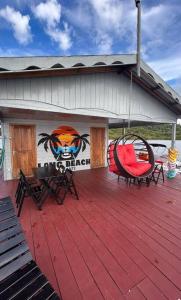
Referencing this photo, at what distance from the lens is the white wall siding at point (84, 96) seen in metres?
3.02

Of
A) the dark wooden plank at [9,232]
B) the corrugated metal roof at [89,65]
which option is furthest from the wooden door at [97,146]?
the dark wooden plank at [9,232]

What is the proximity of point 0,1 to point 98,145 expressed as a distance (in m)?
5.47

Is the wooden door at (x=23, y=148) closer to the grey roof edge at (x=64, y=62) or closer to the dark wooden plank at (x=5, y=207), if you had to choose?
the grey roof edge at (x=64, y=62)

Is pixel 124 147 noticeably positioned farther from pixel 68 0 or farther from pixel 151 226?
pixel 68 0

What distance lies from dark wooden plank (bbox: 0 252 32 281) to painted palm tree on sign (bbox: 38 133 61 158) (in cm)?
482

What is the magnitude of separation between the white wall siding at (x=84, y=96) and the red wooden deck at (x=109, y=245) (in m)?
2.12

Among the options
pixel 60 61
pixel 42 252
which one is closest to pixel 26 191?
pixel 42 252

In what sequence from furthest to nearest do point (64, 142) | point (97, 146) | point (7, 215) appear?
point (97, 146), point (64, 142), point (7, 215)

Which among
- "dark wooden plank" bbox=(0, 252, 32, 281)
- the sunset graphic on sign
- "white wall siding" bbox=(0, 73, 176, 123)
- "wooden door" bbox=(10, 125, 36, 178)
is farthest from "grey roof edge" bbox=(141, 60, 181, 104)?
"dark wooden plank" bbox=(0, 252, 32, 281)

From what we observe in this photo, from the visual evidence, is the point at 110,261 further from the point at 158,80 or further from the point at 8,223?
the point at 158,80

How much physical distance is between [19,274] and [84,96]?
11.2 feet

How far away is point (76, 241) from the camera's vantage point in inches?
87.8

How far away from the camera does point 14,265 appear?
4.18ft

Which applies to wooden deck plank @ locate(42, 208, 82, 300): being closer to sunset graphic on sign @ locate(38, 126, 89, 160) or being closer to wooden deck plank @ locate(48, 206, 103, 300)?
wooden deck plank @ locate(48, 206, 103, 300)
